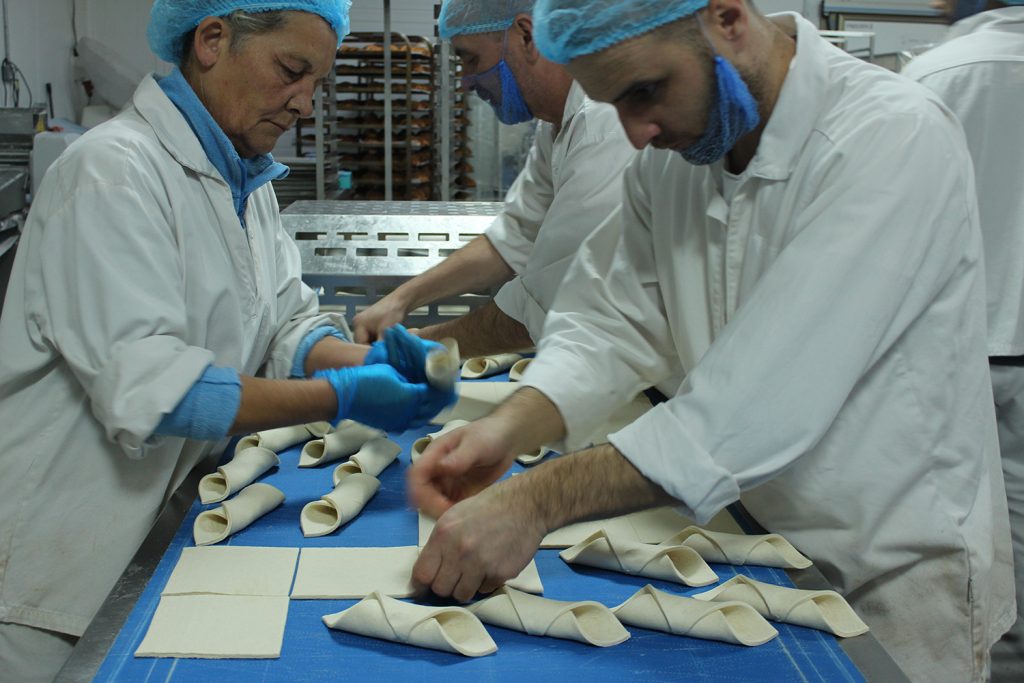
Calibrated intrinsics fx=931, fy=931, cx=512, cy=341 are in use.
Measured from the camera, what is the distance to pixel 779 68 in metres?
1.50

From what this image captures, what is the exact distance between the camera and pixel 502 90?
2514mm

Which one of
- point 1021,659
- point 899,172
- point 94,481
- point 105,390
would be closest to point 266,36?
point 105,390

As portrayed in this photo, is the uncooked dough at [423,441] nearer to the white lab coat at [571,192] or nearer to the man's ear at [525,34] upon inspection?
the white lab coat at [571,192]

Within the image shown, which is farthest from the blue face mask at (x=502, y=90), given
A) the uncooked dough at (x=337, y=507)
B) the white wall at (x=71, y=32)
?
the white wall at (x=71, y=32)

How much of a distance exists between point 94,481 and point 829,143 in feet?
4.40

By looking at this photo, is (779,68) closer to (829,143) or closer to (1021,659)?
(829,143)

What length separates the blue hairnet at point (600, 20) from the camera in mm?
1359

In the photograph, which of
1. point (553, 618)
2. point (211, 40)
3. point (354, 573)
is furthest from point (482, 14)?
point (553, 618)

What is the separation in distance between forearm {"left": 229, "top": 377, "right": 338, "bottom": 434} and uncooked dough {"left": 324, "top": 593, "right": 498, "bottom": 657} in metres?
0.44

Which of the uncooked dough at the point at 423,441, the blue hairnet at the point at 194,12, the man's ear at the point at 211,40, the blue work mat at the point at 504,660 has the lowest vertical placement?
the uncooked dough at the point at 423,441

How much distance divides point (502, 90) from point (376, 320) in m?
0.71

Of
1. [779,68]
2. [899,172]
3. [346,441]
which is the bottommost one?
[346,441]

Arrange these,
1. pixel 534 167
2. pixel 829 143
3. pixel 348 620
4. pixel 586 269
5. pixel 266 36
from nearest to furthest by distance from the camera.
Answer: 1. pixel 348 620
2. pixel 829 143
3. pixel 266 36
4. pixel 586 269
5. pixel 534 167

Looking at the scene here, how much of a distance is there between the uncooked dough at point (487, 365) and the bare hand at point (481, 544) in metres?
1.30
